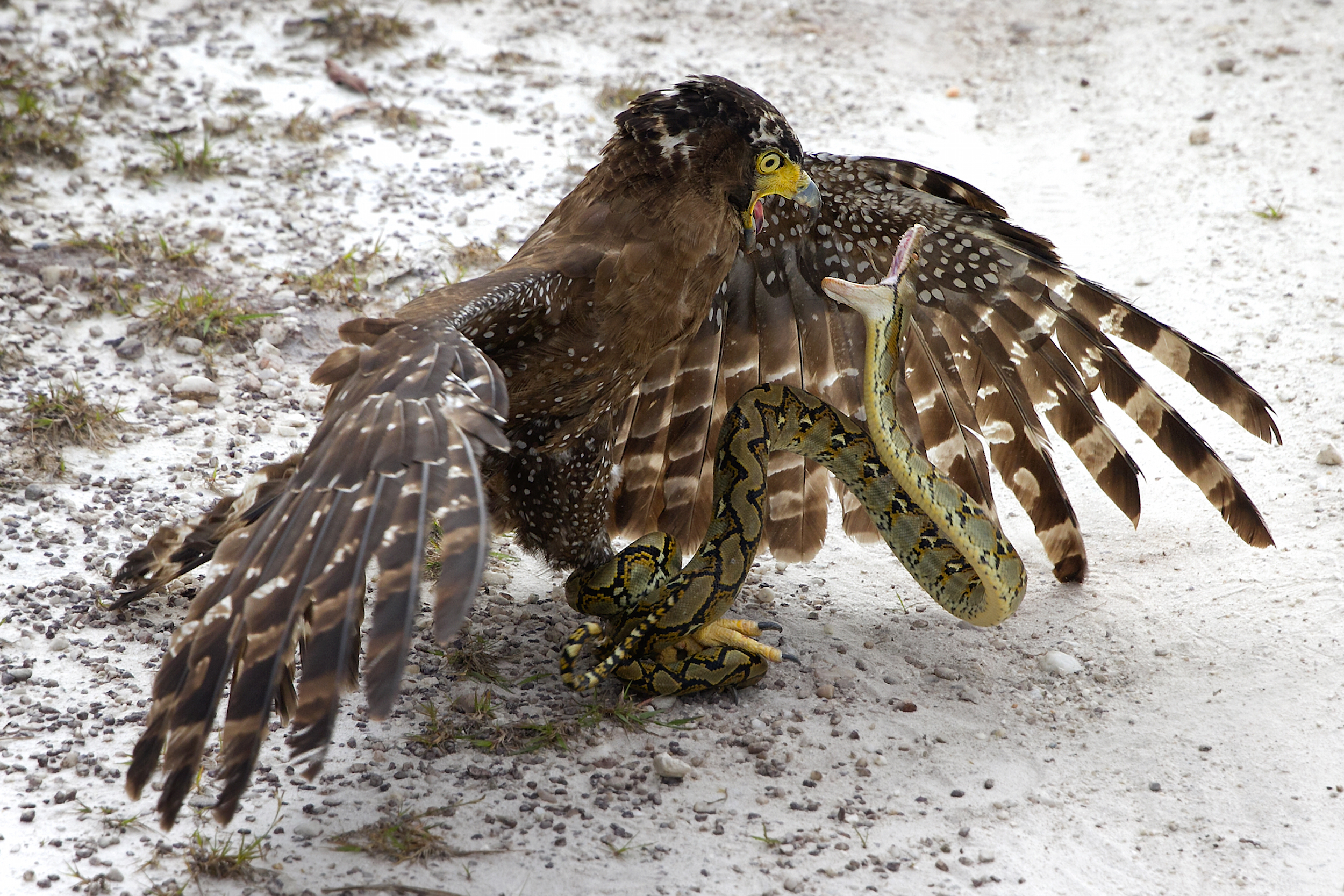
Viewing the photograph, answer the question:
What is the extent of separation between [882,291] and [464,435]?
1.53m

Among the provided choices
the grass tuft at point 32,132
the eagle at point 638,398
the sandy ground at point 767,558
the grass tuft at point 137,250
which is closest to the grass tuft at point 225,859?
the sandy ground at point 767,558

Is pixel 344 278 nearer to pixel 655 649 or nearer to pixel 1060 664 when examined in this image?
pixel 655 649

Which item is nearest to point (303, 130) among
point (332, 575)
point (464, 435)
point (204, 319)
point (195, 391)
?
point (204, 319)

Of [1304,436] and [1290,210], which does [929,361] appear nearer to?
[1304,436]

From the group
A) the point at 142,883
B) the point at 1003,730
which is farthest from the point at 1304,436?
the point at 142,883

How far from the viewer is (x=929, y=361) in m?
3.99

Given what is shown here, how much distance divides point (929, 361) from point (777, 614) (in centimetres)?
103

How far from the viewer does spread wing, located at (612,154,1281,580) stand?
371cm

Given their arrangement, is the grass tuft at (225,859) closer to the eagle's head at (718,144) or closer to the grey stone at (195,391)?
the eagle's head at (718,144)

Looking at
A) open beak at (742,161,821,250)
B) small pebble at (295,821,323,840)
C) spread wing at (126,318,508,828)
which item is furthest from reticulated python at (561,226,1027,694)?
spread wing at (126,318,508,828)

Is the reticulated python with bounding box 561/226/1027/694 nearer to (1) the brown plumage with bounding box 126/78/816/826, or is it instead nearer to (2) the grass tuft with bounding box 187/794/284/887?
(1) the brown plumage with bounding box 126/78/816/826

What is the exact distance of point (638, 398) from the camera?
403cm

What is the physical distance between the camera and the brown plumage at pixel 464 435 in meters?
2.19

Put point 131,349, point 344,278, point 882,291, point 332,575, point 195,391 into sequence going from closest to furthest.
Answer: point 332,575 < point 882,291 < point 195,391 < point 131,349 < point 344,278
